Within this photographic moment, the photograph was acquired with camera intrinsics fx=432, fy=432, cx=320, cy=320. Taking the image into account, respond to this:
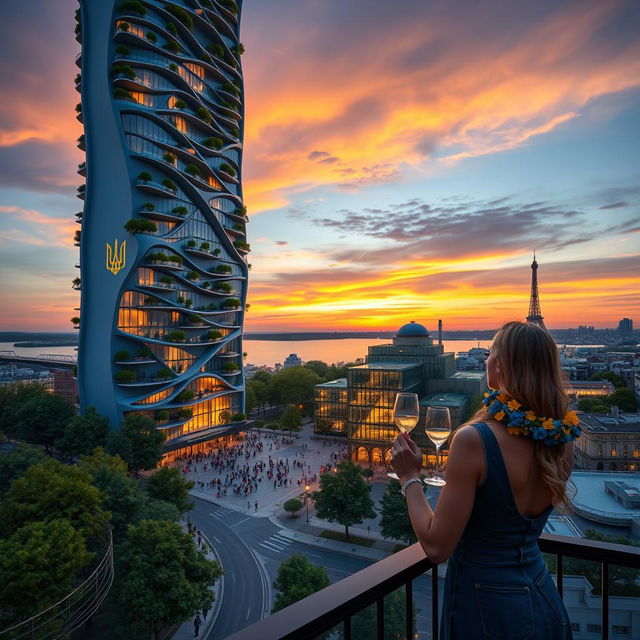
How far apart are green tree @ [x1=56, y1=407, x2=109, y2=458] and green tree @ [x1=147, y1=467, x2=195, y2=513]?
13.4m

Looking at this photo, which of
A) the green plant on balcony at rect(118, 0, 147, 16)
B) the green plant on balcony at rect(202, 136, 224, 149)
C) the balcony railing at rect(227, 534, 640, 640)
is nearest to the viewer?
the balcony railing at rect(227, 534, 640, 640)

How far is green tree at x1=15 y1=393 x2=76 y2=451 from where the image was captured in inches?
1676

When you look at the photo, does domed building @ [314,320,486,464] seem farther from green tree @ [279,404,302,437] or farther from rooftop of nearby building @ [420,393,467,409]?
green tree @ [279,404,302,437]

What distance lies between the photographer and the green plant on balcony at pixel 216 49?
5031 centimetres

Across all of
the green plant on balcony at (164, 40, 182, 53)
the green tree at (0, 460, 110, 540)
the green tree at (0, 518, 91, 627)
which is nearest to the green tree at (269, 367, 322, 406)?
the green plant on balcony at (164, 40, 182, 53)

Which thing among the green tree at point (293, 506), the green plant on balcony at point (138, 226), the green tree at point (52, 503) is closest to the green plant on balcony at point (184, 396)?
the green plant on balcony at point (138, 226)

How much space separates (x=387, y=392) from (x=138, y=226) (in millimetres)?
28433

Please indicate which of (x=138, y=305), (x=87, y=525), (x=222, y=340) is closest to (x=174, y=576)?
(x=87, y=525)

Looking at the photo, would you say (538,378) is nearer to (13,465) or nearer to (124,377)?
(13,465)

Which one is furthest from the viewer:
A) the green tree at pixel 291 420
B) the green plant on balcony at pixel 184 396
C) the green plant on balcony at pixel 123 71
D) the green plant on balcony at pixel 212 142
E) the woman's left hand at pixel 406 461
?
the green tree at pixel 291 420

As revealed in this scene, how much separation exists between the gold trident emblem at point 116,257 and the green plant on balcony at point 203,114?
17.2m

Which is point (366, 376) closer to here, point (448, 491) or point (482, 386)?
point (482, 386)

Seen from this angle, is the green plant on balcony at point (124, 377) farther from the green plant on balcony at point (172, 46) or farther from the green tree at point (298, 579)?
the green plant on balcony at point (172, 46)

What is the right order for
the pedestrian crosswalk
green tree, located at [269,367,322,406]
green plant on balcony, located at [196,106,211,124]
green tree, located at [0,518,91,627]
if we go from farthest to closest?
1. green tree, located at [269,367,322,406]
2. green plant on balcony, located at [196,106,211,124]
3. the pedestrian crosswalk
4. green tree, located at [0,518,91,627]
